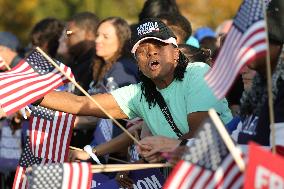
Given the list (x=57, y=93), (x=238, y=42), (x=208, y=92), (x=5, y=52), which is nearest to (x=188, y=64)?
Result: (x=208, y=92)

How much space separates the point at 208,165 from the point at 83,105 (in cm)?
232

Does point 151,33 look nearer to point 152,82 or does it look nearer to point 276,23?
point 152,82

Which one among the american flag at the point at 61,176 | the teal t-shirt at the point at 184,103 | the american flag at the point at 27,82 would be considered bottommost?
the american flag at the point at 61,176

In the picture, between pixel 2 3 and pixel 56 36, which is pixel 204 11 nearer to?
pixel 2 3

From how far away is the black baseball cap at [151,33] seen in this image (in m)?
8.04

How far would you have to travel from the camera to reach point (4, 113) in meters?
8.58

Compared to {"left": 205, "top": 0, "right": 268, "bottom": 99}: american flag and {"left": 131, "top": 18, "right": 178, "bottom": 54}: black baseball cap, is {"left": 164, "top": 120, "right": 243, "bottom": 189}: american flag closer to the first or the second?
{"left": 205, "top": 0, "right": 268, "bottom": 99}: american flag

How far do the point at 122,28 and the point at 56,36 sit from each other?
2.34 meters

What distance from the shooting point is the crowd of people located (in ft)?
22.9

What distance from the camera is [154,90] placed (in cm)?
832

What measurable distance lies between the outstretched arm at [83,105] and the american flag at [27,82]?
11cm

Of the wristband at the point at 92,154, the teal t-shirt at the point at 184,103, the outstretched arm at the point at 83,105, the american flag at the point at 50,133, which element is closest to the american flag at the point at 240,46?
the teal t-shirt at the point at 184,103

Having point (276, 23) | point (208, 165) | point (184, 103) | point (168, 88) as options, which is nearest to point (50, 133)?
point (168, 88)

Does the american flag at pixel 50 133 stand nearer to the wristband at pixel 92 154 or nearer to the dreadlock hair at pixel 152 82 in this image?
the wristband at pixel 92 154
